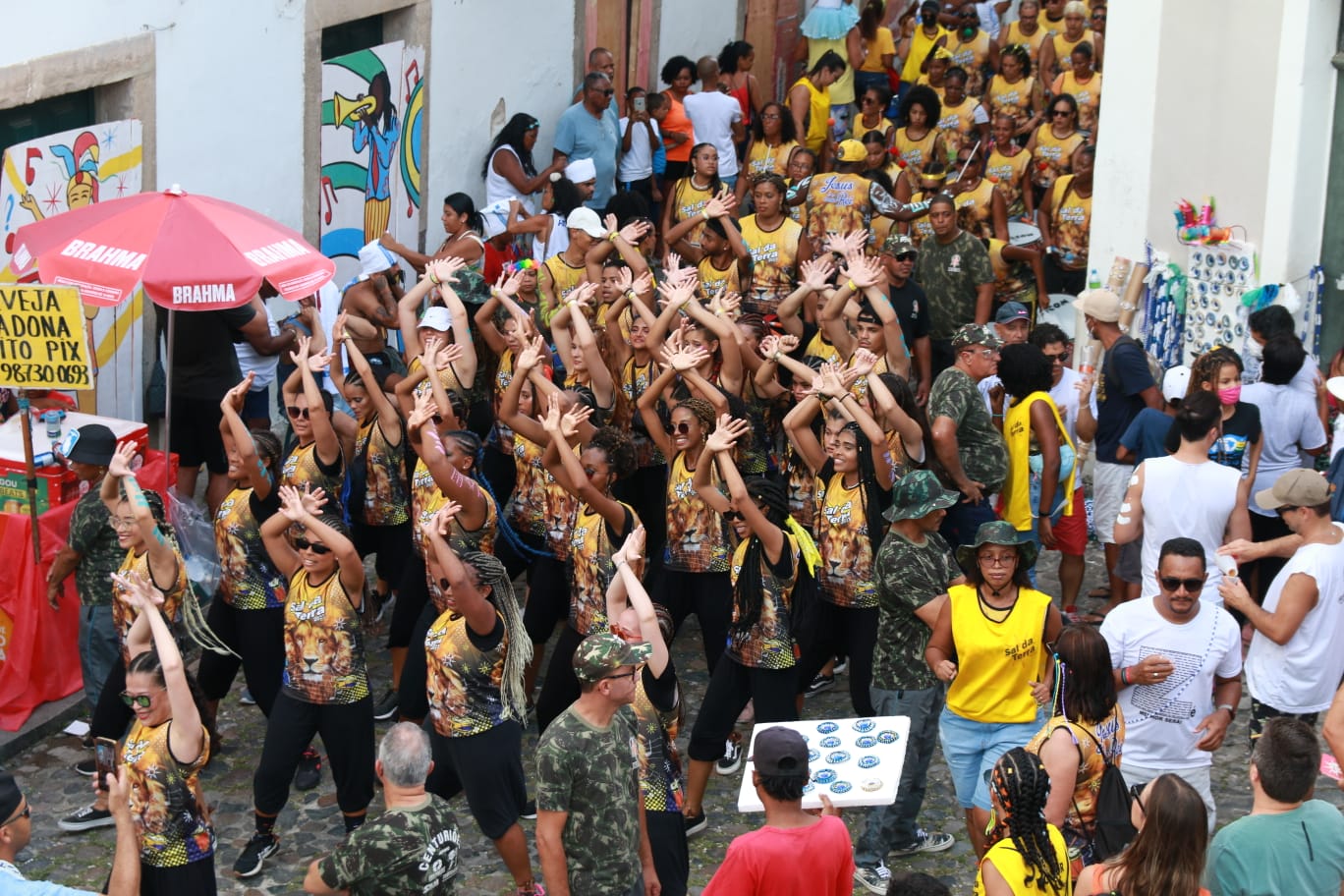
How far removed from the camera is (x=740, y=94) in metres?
17.3

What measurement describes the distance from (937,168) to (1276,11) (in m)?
4.50

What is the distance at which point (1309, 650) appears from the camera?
732 cm

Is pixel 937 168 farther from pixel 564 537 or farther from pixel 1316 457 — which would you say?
pixel 564 537

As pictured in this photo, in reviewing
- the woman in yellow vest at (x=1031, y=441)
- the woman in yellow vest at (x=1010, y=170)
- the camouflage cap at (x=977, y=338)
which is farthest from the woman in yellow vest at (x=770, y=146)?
the woman in yellow vest at (x=1031, y=441)

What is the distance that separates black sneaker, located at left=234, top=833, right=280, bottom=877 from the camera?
7539 millimetres

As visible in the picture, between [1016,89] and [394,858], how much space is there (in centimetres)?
1344

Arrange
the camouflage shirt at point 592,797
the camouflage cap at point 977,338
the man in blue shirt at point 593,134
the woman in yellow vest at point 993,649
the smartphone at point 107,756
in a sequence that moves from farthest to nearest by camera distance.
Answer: the man in blue shirt at point 593,134, the camouflage cap at point 977,338, the woman in yellow vest at point 993,649, the smartphone at point 107,756, the camouflage shirt at point 592,797

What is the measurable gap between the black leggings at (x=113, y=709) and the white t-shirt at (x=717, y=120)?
9.37 metres

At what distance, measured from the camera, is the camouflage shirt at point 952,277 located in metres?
12.5

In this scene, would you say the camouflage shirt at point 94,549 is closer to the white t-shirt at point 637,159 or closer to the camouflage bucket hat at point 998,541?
the camouflage bucket hat at point 998,541

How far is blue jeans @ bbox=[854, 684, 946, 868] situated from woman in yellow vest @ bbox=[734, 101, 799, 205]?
8.44 m

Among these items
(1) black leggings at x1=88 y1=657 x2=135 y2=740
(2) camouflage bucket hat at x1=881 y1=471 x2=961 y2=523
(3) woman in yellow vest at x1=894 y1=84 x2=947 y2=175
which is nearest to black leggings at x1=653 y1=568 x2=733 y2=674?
(2) camouflage bucket hat at x1=881 y1=471 x2=961 y2=523

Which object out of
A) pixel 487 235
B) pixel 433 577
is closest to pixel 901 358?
pixel 433 577

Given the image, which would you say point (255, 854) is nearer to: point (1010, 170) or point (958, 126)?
point (1010, 170)
